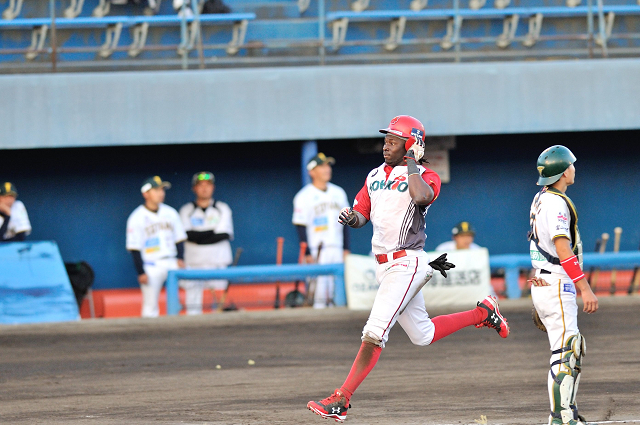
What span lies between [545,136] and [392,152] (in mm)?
9020

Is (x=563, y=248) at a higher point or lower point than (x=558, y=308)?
higher

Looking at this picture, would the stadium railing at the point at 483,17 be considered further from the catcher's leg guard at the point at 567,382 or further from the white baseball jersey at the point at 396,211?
the catcher's leg guard at the point at 567,382

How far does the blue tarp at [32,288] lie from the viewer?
10719 mm

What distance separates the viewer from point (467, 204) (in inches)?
556

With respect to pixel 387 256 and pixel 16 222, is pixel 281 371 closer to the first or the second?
pixel 387 256

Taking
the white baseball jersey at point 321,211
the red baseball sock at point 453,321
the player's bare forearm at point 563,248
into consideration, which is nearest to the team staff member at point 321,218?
the white baseball jersey at point 321,211

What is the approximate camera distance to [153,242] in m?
11.4

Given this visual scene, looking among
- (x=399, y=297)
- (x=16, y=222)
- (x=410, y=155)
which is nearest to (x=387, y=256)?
(x=399, y=297)

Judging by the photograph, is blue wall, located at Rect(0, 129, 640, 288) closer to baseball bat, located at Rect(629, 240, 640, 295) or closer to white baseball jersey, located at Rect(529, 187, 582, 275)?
baseball bat, located at Rect(629, 240, 640, 295)

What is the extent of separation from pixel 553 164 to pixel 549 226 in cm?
42

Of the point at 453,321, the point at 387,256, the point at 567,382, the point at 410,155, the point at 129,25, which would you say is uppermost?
the point at 129,25

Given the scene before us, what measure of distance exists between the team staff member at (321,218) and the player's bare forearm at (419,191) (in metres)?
6.25

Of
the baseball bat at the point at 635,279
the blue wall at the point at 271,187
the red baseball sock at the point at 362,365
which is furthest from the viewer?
the blue wall at the point at 271,187

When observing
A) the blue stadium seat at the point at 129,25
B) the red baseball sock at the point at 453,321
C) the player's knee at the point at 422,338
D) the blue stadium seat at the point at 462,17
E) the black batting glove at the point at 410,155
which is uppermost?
the blue stadium seat at the point at 462,17
